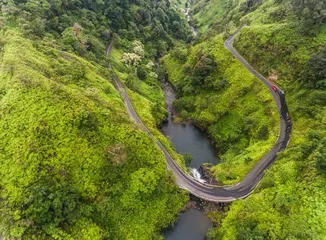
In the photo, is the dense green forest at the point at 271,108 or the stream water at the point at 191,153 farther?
the stream water at the point at 191,153

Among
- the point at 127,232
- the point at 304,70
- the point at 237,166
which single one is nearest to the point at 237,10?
the point at 304,70

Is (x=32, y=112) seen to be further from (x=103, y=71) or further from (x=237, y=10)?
(x=237, y=10)

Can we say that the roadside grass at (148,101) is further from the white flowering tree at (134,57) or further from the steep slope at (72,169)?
the steep slope at (72,169)

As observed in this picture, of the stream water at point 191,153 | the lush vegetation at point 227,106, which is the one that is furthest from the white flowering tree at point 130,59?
the stream water at point 191,153

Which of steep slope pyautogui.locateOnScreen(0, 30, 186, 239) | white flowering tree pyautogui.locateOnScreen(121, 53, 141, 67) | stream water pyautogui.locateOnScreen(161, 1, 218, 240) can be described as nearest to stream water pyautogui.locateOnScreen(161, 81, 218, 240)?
stream water pyautogui.locateOnScreen(161, 1, 218, 240)

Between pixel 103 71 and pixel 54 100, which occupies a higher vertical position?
pixel 54 100

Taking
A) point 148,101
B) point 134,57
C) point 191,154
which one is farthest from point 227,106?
point 134,57

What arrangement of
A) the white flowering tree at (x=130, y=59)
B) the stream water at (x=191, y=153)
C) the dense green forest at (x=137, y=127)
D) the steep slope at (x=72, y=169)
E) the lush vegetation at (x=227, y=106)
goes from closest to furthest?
the steep slope at (x=72, y=169)
the dense green forest at (x=137, y=127)
the stream water at (x=191, y=153)
the lush vegetation at (x=227, y=106)
the white flowering tree at (x=130, y=59)
